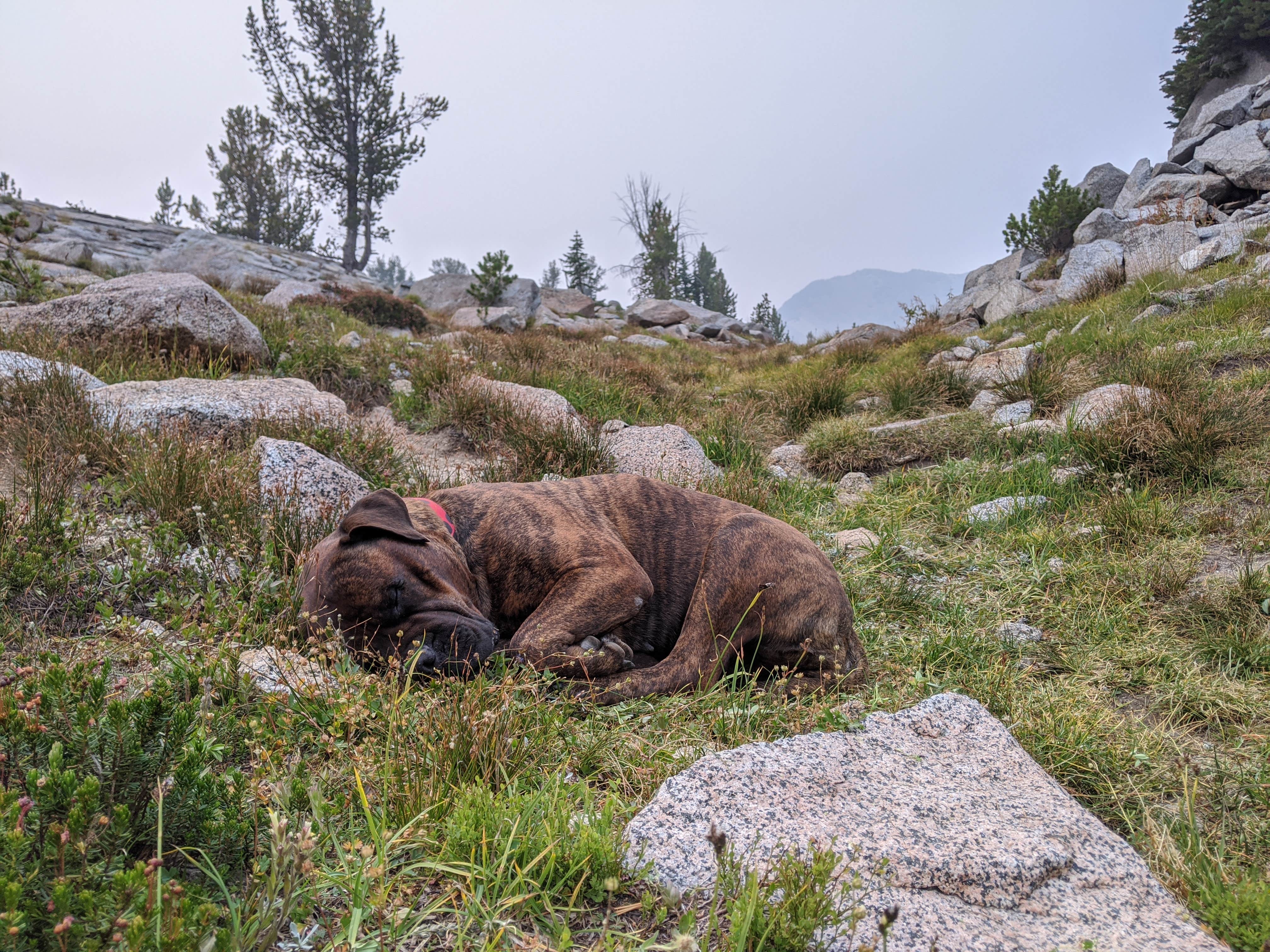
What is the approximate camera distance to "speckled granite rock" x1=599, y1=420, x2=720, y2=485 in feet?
22.5

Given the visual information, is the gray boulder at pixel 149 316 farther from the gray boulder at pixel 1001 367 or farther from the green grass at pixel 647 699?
the gray boulder at pixel 1001 367

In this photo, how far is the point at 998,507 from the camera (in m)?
6.01

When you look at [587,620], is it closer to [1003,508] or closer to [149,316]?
[1003,508]

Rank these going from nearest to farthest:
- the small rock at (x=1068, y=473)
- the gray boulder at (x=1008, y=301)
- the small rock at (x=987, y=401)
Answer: the small rock at (x=1068, y=473) < the small rock at (x=987, y=401) < the gray boulder at (x=1008, y=301)

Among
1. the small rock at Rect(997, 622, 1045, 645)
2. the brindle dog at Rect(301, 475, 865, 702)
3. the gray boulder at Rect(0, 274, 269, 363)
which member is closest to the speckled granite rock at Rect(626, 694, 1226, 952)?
the brindle dog at Rect(301, 475, 865, 702)

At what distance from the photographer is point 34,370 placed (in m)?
5.84

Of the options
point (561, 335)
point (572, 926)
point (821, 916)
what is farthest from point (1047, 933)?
point (561, 335)

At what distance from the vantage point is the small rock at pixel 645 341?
21094mm

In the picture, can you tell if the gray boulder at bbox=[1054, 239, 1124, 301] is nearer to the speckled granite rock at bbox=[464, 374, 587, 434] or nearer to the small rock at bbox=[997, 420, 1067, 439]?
the small rock at bbox=[997, 420, 1067, 439]

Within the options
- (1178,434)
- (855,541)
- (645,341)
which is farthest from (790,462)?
(645,341)

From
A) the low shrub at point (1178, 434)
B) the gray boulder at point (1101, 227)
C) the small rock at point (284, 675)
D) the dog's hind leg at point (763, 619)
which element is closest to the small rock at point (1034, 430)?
the low shrub at point (1178, 434)

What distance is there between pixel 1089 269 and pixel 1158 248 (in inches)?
46.8

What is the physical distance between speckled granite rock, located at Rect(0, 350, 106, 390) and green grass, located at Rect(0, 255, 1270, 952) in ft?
0.75

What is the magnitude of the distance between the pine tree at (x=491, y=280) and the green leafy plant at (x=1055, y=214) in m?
15.3
